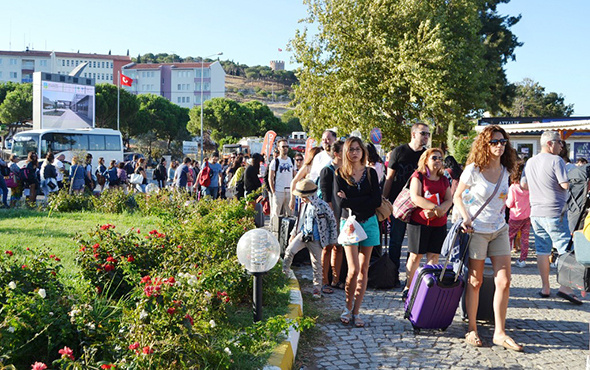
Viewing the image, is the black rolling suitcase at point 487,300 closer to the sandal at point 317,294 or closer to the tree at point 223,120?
the sandal at point 317,294

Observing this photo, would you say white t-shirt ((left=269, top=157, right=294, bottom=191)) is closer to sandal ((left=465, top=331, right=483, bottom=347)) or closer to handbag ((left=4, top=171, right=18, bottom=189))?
sandal ((left=465, top=331, right=483, bottom=347))

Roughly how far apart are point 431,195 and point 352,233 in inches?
48.7

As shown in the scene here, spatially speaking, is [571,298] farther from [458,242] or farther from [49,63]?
[49,63]

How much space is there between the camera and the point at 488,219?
17.0 ft

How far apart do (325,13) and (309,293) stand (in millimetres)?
20634

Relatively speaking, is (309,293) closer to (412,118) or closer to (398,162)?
(398,162)

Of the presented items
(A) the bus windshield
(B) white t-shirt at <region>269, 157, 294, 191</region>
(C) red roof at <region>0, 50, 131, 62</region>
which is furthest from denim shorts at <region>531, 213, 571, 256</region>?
(C) red roof at <region>0, 50, 131, 62</region>

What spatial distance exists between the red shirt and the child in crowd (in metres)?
3.32

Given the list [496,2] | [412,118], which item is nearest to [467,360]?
[412,118]

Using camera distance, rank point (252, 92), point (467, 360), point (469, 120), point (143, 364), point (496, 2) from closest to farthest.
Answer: point (143, 364) < point (467, 360) < point (469, 120) < point (496, 2) < point (252, 92)

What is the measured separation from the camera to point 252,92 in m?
182

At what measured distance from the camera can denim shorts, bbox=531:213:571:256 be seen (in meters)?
6.86

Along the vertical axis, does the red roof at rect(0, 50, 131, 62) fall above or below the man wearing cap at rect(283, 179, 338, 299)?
above

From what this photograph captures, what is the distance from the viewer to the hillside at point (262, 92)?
522ft
